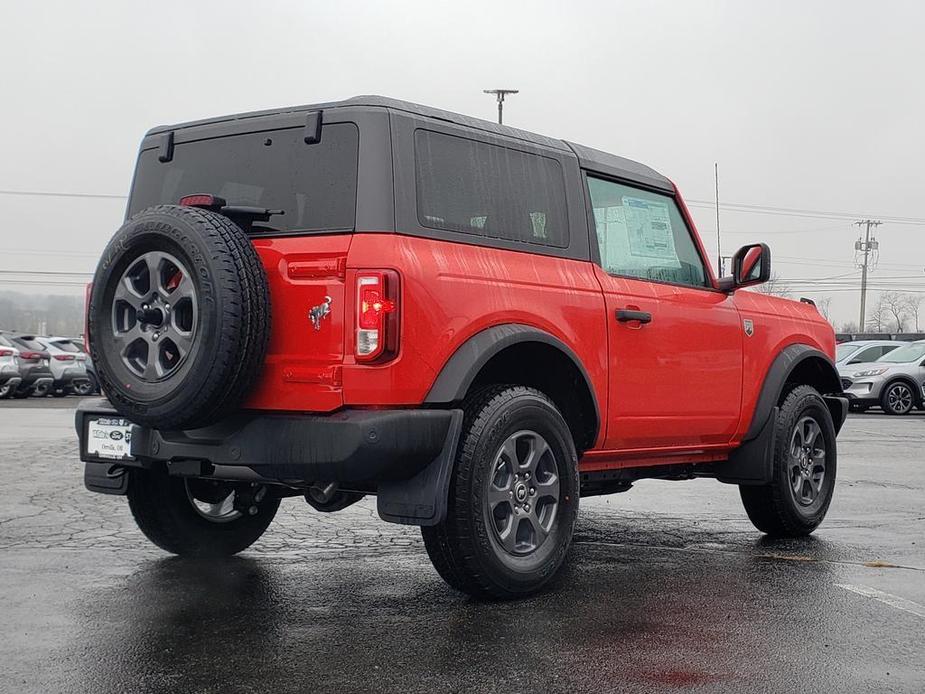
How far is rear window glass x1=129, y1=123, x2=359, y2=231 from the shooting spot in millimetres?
4574

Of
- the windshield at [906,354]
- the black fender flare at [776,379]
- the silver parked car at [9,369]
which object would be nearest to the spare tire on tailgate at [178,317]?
the black fender flare at [776,379]

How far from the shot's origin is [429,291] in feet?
14.6

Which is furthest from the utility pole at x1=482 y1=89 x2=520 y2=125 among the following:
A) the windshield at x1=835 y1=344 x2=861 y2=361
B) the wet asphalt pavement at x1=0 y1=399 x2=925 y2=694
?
the wet asphalt pavement at x1=0 y1=399 x2=925 y2=694

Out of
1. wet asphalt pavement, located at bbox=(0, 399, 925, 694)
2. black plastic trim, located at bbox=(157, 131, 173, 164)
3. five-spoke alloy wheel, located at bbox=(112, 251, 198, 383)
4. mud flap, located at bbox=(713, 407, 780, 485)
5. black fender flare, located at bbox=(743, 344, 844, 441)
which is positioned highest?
black plastic trim, located at bbox=(157, 131, 173, 164)

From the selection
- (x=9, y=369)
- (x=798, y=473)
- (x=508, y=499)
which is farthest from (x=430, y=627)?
(x=9, y=369)

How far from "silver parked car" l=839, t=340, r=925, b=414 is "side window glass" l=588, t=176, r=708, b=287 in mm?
16795

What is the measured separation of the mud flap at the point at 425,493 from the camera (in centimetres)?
440

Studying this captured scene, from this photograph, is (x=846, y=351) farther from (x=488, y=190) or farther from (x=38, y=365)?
(x=488, y=190)

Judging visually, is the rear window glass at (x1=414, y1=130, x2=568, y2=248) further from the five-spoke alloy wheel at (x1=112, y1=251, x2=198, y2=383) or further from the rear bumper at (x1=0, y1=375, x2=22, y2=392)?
the rear bumper at (x1=0, y1=375, x2=22, y2=392)

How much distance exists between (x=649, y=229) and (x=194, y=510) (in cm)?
275

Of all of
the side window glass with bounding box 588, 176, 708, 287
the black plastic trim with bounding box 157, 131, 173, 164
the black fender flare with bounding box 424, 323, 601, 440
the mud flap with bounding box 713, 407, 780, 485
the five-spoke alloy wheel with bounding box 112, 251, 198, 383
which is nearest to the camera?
the five-spoke alloy wheel with bounding box 112, 251, 198, 383

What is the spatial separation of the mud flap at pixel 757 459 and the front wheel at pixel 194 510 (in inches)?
105

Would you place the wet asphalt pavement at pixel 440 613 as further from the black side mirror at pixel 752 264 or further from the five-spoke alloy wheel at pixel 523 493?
the black side mirror at pixel 752 264

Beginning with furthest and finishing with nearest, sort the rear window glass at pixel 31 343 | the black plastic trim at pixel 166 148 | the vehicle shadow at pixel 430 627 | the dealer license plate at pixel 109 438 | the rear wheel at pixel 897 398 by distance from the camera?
1. the rear window glass at pixel 31 343
2. the rear wheel at pixel 897 398
3. the black plastic trim at pixel 166 148
4. the dealer license plate at pixel 109 438
5. the vehicle shadow at pixel 430 627
